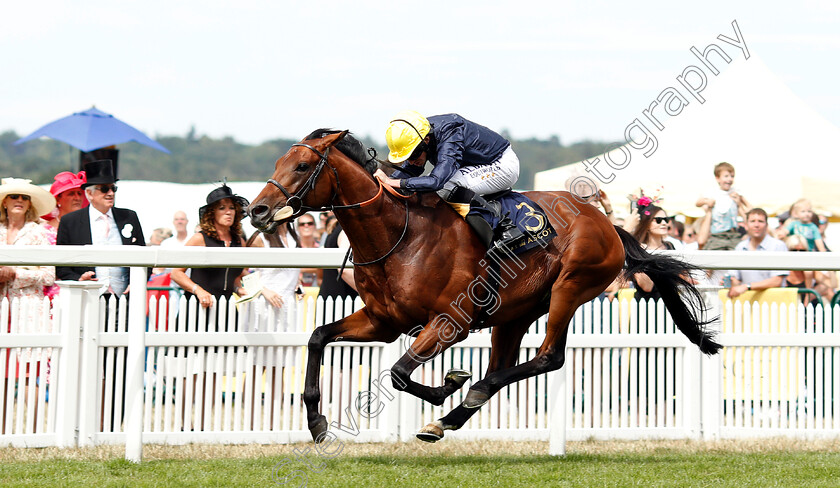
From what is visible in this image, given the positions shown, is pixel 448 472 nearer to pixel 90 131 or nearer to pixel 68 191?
pixel 68 191

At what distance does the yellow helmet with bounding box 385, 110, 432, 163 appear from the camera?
5312 millimetres

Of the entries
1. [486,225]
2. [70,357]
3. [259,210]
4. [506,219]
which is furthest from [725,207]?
[70,357]

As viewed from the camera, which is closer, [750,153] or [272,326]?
[272,326]

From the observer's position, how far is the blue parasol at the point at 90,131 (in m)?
12.0

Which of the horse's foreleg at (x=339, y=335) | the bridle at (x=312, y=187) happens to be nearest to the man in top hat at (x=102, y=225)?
the horse's foreleg at (x=339, y=335)

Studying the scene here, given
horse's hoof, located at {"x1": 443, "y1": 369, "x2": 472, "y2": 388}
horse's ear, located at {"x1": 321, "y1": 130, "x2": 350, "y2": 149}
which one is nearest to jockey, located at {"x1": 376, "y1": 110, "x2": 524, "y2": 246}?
horse's ear, located at {"x1": 321, "y1": 130, "x2": 350, "y2": 149}

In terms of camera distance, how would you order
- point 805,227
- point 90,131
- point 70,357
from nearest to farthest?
point 70,357 < point 805,227 < point 90,131

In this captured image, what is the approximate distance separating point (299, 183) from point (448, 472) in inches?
74.6

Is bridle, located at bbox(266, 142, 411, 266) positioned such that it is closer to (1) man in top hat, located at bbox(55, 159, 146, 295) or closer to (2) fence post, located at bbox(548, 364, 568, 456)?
(2) fence post, located at bbox(548, 364, 568, 456)

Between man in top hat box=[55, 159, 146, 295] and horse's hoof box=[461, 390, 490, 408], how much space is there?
9.36 feet

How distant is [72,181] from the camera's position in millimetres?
7836

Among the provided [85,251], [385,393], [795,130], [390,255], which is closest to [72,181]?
[85,251]

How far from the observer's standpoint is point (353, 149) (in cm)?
543

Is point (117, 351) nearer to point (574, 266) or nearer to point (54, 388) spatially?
point (54, 388)
